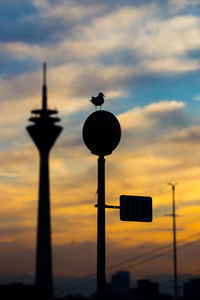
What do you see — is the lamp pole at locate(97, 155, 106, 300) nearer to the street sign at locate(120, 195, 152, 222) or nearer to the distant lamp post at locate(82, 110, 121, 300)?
the distant lamp post at locate(82, 110, 121, 300)

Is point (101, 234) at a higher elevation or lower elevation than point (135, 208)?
lower

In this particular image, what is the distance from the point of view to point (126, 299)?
378ft

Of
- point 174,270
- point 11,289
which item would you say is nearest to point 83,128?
point 11,289

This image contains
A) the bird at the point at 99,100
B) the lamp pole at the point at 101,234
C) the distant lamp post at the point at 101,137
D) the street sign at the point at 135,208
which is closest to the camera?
the lamp pole at the point at 101,234

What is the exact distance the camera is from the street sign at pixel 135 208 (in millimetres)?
13492

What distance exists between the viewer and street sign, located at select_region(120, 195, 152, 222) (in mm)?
13492

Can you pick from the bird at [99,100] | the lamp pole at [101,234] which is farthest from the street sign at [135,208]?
the bird at [99,100]

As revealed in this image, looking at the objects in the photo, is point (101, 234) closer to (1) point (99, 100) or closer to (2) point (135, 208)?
(2) point (135, 208)

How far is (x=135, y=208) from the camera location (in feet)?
44.6

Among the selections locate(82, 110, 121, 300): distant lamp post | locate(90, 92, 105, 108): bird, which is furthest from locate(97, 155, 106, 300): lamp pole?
locate(90, 92, 105, 108): bird

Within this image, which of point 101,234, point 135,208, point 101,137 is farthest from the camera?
point 101,137

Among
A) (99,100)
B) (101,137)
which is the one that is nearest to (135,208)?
(101,137)

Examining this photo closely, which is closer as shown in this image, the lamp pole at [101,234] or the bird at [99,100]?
the lamp pole at [101,234]

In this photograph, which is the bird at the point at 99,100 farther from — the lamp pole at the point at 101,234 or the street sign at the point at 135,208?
the street sign at the point at 135,208
